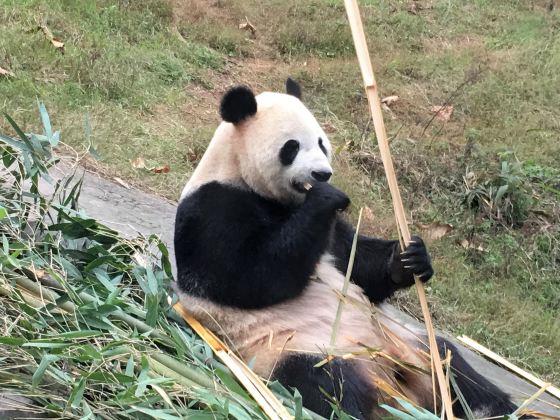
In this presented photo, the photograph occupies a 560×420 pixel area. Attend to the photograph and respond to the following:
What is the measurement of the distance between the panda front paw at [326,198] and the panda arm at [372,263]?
1.20ft

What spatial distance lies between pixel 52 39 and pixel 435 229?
4.37 metres

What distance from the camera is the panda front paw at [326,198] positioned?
3.64m

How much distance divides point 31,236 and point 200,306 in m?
0.87

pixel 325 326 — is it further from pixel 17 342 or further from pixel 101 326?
pixel 17 342

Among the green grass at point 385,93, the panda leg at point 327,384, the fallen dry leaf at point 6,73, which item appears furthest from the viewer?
the fallen dry leaf at point 6,73

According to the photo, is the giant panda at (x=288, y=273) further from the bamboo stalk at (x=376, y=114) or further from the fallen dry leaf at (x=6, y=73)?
the fallen dry leaf at (x=6, y=73)

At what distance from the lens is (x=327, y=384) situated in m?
3.22

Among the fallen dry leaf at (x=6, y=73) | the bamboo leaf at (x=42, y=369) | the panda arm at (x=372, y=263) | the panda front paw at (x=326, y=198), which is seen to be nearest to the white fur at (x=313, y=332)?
the panda arm at (x=372, y=263)

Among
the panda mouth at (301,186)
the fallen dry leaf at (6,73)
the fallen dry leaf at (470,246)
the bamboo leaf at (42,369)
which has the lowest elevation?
the fallen dry leaf at (470,246)

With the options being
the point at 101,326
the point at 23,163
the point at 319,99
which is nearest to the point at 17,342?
the point at 101,326

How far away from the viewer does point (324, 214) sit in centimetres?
363

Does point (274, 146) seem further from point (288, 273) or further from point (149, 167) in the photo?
point (149, 167)

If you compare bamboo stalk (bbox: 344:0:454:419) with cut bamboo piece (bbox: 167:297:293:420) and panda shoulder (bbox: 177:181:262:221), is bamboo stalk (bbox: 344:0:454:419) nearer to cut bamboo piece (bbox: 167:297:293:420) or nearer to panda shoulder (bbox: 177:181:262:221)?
cut bamboo piece (bbox: 167:297:293:420)

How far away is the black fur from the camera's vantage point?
345 cm
